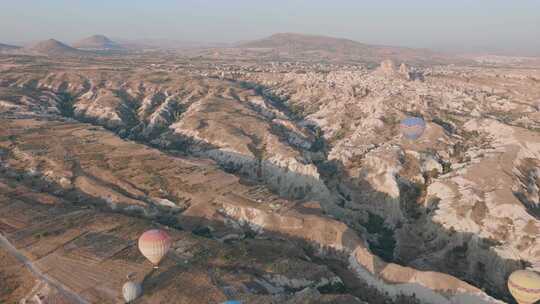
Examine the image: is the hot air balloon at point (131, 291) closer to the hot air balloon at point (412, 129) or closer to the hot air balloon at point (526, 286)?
the hot air balloon at point (526, 286)

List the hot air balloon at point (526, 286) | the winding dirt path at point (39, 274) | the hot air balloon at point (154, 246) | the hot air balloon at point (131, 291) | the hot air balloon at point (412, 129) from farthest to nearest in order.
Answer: the hot air balloon at point (412, 129) < the hot air balloon at point (154, 246) < the hot air balloon at point (526, 286) < the winding dirt path at point (39, 274) < the hot air balloon at point (131, 291)

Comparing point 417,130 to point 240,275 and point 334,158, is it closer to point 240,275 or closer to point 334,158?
point 334,158

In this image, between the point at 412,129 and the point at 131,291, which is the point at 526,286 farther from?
the point at 412,129

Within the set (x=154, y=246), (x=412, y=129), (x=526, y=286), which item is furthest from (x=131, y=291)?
(x=412, y=129)

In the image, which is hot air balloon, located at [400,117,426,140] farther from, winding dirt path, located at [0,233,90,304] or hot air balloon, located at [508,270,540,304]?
winding dirt path, located at [0,233,90,304]

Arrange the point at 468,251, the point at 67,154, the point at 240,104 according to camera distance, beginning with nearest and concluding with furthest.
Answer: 1. the point at 468,251
2. the point at 67,154
3. the point at 240,104

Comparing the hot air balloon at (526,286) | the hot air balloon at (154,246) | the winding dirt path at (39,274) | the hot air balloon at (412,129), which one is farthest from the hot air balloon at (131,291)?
the hot air balloon at (412,129)

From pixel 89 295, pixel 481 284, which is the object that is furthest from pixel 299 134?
pixel 89 295
